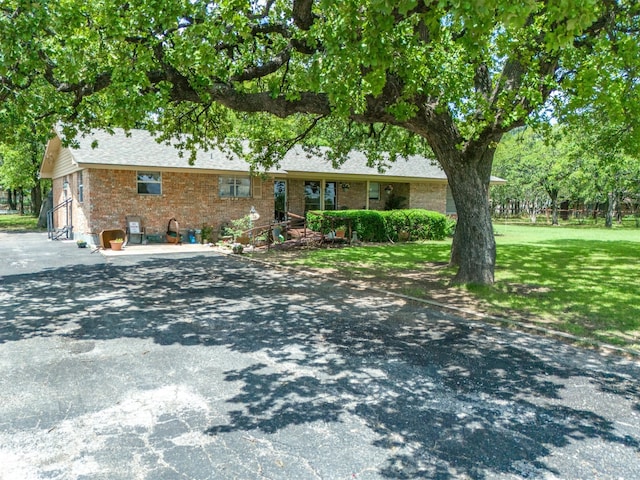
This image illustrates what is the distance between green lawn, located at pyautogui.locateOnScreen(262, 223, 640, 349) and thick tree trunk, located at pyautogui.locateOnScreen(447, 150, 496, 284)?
14.4 inches

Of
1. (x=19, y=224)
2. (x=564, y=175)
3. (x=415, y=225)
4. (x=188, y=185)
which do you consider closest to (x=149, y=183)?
(x=188, y=185)

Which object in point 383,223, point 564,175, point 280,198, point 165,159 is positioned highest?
point 564,175

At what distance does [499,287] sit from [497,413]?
18.5 ft

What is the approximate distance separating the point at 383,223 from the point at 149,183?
964 cm

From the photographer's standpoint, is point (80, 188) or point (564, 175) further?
point (564, 175)

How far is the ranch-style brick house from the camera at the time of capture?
637 inches

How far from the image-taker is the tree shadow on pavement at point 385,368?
3.27 meters

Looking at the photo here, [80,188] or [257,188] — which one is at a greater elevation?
[257,188]

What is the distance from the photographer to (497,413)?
145 inches

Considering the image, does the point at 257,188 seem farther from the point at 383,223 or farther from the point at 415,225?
the point at 415,225

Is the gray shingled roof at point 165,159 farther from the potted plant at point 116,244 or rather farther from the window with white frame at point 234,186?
the potted plant at point 116,244

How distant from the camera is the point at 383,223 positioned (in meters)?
18.6

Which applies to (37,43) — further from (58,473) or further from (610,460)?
(610,460)

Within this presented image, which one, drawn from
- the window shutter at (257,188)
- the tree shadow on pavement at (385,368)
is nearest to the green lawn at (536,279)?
the tree shadow on pavement at (385,368)
